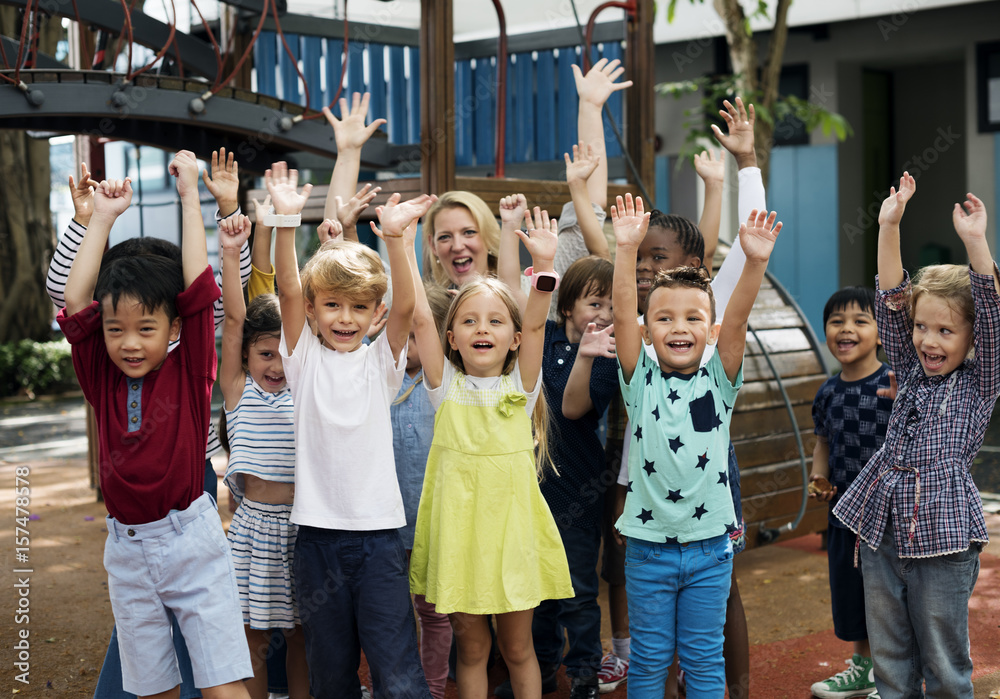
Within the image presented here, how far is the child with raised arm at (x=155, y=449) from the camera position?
9.11 ft

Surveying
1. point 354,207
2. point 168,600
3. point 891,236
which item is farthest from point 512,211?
point 168,600

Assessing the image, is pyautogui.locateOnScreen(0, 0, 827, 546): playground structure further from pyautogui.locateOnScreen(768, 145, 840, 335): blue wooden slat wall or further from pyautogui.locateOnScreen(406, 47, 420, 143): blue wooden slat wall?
pyautogui.locateOnScreen(768, 145, 840, 335): blue wooden slat wall

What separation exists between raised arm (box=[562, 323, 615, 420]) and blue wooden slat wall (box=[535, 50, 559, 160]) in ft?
10.1

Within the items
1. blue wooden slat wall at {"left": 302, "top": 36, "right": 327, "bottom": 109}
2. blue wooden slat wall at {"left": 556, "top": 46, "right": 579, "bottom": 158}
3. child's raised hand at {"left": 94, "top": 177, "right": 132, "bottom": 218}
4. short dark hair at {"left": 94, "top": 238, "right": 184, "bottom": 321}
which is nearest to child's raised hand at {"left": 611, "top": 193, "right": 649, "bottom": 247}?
short dark hair at {"left": 94, "top": 238, "right": 184, "bottom": 321}

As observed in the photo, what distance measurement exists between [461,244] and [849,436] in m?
1.68

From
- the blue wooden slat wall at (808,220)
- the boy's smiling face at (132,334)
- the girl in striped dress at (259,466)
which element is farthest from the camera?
the blue wooden slat wall at (808,220)

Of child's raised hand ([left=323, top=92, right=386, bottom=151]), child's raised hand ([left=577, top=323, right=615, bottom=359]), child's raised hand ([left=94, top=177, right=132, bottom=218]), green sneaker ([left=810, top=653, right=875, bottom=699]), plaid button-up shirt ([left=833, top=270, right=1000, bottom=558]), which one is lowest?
green sneaker ([left=810, top=653, right=875, bottom=699])

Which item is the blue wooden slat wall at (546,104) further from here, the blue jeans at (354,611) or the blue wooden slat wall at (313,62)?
the blue jeans at (354,611)

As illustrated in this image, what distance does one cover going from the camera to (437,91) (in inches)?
189

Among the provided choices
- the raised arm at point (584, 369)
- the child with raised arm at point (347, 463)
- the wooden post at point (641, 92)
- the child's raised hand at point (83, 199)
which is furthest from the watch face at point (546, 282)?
the wooden post at point (641, 92)

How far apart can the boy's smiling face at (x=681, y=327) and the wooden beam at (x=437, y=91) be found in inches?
79.1

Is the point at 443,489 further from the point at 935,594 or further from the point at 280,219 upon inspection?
the point at 935,594

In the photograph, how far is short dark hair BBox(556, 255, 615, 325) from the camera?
3607mm

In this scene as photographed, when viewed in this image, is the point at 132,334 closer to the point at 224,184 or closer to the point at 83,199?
the point at 83,199
